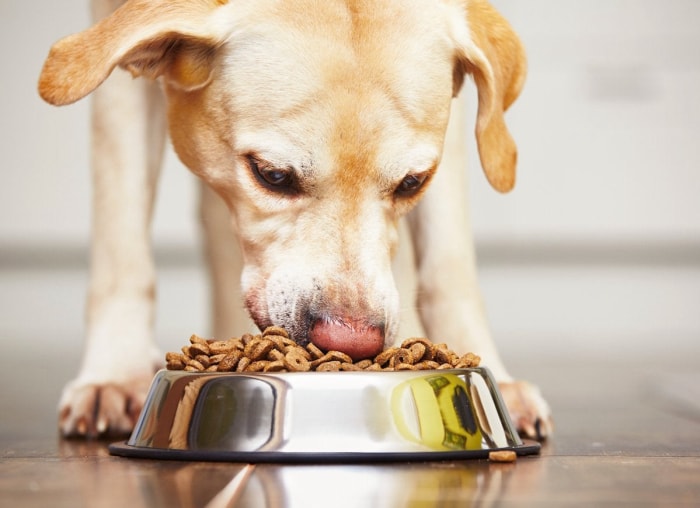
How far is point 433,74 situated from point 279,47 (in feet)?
0.96

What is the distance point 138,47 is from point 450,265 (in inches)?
31.2

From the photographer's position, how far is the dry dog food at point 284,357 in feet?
5.03

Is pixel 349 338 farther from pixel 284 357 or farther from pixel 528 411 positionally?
pixel 528 411

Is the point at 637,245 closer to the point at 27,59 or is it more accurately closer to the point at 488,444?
the point at 27,59

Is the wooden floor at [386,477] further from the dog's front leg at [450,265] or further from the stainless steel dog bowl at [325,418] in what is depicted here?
the dog's front leg at [450,265]

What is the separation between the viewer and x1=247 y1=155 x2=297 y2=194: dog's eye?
1821 mm

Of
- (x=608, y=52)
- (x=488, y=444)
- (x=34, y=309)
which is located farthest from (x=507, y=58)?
(x=34, y=309)

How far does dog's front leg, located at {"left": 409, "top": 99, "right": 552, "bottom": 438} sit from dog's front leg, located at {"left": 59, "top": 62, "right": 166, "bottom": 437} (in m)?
0.58

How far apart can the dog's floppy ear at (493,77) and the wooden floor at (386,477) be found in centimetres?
53

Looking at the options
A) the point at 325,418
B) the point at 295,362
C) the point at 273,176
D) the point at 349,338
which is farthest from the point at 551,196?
the point at 325,418

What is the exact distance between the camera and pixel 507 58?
2.08 m

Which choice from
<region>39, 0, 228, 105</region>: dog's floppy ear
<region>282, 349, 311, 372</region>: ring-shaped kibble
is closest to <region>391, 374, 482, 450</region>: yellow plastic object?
<region>282, 349, 311, 372</region>: ring-shaped kibble

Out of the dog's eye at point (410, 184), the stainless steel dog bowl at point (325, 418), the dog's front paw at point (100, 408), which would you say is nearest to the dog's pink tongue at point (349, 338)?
the stainless steel dog bowl at point (325, 418)

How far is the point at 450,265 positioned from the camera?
7.28 feet
